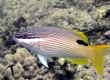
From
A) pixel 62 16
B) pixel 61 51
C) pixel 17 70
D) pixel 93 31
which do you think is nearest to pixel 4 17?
pixel 62 16

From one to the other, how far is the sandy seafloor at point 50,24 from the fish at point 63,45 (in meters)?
1.50

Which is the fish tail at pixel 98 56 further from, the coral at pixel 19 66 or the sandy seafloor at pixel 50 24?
the coral at pixel 19 66

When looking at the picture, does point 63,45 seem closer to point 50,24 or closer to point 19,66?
point 19,66

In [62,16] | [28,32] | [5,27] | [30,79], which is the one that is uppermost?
[28,32]

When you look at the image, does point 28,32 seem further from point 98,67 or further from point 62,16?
point 62,16

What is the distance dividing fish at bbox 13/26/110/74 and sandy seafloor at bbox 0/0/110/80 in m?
1.50

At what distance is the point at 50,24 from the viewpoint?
4.88 meters

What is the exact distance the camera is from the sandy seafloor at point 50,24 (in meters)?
3.88

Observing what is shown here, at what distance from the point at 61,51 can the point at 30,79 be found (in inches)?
78.3

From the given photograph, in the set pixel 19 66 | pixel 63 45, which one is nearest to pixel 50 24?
pixel 19 66

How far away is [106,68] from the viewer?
384 cm

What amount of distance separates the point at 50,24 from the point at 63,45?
2636 millimetres

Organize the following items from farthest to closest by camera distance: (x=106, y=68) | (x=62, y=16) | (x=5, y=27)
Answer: (x=5, y=27)
(x=62, y=16)
(x=106, y=68)

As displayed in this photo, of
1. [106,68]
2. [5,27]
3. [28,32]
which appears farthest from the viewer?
[5,27]
